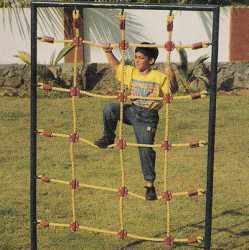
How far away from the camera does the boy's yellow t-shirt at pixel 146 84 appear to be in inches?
253

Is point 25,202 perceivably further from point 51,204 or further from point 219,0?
point 219,0

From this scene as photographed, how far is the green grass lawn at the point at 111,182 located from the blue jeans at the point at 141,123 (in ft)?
2.53

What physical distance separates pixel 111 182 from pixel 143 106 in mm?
2746

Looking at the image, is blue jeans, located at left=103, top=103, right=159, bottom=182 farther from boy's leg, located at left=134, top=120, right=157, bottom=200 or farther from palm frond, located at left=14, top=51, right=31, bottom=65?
palm frond, located at left=14, top=51, right=31, bottom=65

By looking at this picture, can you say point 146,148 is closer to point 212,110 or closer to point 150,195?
point 150,195

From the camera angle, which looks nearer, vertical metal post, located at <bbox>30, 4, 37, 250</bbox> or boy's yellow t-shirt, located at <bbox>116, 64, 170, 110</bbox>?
vertical metal post, located at <bbox>30, 4, 37, 250</bbox>

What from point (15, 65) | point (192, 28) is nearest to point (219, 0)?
point (192, 28)

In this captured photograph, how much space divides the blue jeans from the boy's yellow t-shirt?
65 mm

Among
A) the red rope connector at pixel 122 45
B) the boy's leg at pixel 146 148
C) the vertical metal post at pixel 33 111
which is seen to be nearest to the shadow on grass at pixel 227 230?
the boy's leg at pixel 146 148

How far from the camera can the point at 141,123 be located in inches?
257

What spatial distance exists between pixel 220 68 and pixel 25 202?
941cm

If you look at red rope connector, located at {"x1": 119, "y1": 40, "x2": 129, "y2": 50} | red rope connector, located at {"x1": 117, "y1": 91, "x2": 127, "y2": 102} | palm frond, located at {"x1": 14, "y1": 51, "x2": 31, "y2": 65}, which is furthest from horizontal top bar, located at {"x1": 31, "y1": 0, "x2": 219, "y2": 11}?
palm frond, located at {"x1": 14, "y1": 51, "x2": 31, "y2": 65}

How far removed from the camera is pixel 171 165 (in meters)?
10.0

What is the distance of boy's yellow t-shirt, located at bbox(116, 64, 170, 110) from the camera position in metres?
6.44
